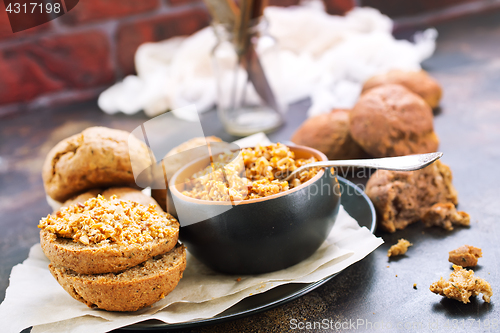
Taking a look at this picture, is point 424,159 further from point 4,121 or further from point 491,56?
point 4,121

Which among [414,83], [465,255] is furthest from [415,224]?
[414,83]

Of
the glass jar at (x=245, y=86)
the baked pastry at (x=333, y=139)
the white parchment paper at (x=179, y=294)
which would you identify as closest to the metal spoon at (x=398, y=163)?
the white parchment paper at (x=179, y=294)

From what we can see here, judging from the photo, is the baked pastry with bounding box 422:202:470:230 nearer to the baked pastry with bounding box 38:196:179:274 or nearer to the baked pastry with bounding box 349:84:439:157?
the baked pastry with bounding box 349:84:439:157

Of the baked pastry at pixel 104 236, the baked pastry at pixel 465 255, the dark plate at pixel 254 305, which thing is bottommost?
the baked pastry at pixel 465 255

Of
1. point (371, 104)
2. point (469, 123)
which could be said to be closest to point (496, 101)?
point (469, 123)

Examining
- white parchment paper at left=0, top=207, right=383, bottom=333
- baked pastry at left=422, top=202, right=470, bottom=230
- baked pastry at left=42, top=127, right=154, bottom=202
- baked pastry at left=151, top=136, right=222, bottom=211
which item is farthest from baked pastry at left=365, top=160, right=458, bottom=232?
baked pastry at left=42, top=127, right=154, bottom=202

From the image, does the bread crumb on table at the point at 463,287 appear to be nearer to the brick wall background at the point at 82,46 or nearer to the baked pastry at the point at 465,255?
the baked pastry at the point at 465,255
